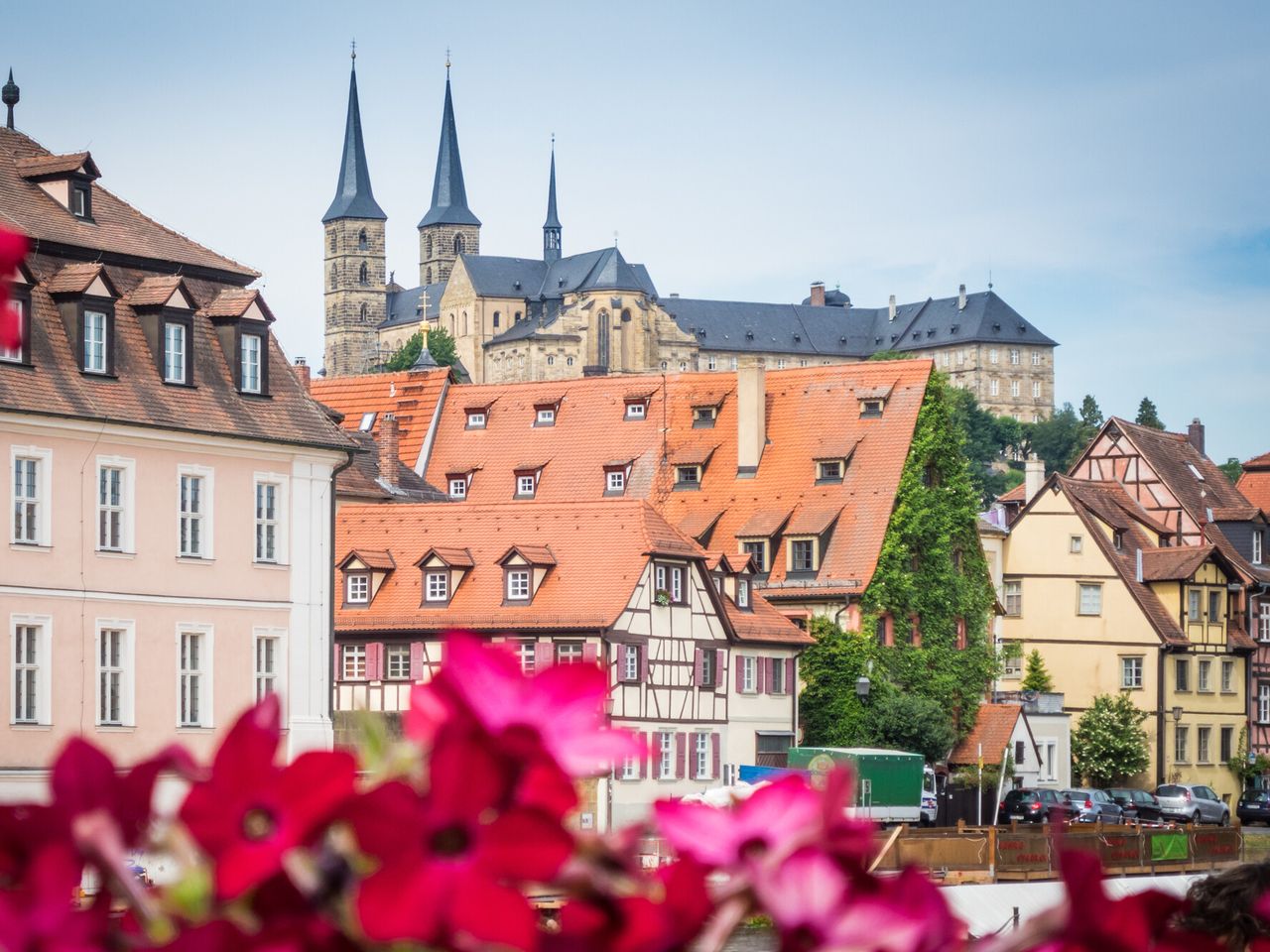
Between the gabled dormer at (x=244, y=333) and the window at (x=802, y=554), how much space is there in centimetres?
2659

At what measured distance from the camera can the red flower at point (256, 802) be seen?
69.1 inches

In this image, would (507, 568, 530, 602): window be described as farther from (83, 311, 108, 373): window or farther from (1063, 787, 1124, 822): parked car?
(83, 311, 108, 373): window

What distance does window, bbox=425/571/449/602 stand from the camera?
51875mm

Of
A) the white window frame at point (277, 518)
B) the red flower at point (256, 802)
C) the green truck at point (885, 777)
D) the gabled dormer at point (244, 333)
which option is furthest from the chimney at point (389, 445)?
the red flower at point (256, 802)

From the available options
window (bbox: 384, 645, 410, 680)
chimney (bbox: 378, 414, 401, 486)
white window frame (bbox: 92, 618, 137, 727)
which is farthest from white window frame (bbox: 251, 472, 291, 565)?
chimney (bbox: 378, 414, 401, 486)

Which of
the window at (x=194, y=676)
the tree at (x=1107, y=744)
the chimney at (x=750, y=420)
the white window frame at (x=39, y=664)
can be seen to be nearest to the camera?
the white window frame at (x=39, y=664)

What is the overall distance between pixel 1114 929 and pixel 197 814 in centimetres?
72

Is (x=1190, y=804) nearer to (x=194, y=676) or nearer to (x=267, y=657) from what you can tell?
(x=267, y=657)

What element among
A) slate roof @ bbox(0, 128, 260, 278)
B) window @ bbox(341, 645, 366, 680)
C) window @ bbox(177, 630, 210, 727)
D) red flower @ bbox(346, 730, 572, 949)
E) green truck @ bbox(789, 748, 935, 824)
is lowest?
green truck @ bbox(789, 748, 935, 824)

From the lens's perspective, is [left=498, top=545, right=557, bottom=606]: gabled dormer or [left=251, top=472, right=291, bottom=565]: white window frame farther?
[left=498, top=545, right=557, bottom=606]: gabled dormer

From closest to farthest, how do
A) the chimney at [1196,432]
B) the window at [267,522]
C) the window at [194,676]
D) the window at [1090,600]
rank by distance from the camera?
→ the window at [194,676], the window at [267,522], the window at [1090,600], the chimney at [1196,432]

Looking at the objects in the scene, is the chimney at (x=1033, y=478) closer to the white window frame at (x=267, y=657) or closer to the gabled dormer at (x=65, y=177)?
the white window frame at (x=267, y=657)

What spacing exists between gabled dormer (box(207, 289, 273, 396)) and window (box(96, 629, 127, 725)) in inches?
175

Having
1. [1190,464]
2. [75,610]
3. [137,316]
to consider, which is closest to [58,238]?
[137,316]
